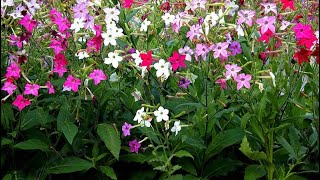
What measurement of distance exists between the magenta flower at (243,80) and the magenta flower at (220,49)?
0.33 ft

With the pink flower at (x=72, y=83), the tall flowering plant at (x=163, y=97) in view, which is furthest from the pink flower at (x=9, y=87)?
the pink flower at (x=72, y=83)

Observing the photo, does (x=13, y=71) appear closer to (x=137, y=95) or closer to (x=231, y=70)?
(x=137, y=95)

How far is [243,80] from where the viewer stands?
98.2 inches

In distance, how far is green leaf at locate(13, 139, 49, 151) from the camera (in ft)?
8.76

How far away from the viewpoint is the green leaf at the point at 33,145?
2.67 m

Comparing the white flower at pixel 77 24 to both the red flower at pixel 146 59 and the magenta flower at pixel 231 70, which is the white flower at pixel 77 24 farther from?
the magenta flower at pixel 231 70

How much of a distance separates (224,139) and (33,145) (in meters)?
0.84

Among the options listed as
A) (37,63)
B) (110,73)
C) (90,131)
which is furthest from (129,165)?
(37,63)

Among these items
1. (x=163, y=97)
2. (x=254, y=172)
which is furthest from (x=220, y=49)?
(x=254, y=172)

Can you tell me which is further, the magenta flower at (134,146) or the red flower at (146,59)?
the magenta flower at (134,146)

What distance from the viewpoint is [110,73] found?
2881mm

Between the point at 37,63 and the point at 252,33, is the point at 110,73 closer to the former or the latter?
the point at 37,63

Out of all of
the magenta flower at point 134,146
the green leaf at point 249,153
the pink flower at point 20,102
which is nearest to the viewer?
the green leaf at point 249,153

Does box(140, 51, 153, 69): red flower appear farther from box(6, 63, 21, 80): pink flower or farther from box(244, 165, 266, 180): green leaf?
box(244, 165, 266, 180): green leaf
